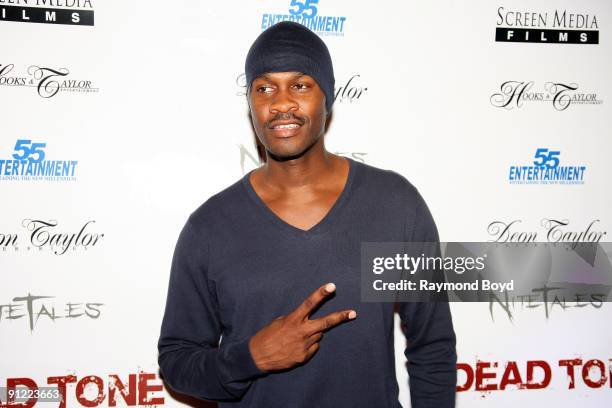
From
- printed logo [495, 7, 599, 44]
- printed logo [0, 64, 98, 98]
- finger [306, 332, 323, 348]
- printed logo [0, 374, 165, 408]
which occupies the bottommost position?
printed logo [0, 374, 165, 408]

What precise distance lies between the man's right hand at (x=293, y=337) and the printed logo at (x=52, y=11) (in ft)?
3.89

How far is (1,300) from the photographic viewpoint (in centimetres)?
165

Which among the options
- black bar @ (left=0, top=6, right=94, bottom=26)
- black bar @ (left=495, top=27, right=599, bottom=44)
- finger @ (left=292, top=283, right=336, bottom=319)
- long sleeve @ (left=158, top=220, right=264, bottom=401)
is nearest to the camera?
finger @ (left=292, top=283, right=336, bottom=319)

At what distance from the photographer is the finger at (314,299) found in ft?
3.18

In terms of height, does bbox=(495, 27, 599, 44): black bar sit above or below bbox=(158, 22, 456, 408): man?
above

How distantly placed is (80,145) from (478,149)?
1.28 m

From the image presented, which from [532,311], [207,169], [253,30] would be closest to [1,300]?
[207,169]

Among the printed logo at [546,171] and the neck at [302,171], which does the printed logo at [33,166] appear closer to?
the neck at [302,171]

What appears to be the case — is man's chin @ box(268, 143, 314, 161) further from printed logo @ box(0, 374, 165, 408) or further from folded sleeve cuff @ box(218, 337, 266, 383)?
printed logo @ box(0, 374, 165, 408)

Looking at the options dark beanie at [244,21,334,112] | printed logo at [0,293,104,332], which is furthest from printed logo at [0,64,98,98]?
dark beanie at [244,21,334,112]

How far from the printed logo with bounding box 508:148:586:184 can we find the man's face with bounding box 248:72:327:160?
0.96 m

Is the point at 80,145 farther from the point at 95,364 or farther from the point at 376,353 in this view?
the point at 376,353

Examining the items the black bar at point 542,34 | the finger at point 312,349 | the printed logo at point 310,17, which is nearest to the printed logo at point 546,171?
the black bar at point 542,34

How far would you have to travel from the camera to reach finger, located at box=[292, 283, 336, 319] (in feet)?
3.18
